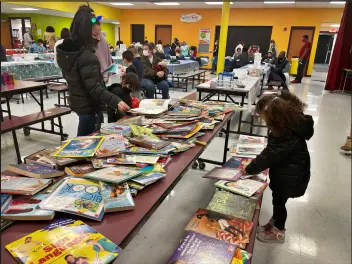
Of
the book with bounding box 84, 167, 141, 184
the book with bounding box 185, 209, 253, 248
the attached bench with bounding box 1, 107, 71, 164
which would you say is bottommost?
the attached bench with bounding box 1, 107, 71, 164

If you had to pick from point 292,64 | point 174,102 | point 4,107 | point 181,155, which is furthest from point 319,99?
point 4,107

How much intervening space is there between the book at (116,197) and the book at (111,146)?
0.25 metres

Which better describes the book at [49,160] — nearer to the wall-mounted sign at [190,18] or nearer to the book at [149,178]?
the book at [149,178]

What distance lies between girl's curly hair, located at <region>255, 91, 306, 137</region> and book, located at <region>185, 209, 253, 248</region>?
656 millimetres

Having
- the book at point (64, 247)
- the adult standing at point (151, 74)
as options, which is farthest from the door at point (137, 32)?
the book at point (64, 247)

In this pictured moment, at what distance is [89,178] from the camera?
1153mm

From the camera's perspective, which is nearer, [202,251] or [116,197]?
[116,197]

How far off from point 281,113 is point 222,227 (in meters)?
0.81

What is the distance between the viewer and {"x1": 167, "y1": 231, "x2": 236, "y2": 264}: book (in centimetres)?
110

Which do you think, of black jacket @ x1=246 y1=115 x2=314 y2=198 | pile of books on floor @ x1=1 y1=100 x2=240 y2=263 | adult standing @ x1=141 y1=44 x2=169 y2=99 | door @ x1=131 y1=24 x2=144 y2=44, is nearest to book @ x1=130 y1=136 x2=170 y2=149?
pile of books on floor @ x1=1 y1=100 x2=240 y2=263

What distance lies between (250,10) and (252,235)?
45.0ft

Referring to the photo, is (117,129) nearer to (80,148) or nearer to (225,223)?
(80,148)

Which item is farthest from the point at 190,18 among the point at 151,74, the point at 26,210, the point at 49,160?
the point at 26,210

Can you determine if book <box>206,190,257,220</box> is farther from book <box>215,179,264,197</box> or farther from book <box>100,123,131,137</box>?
book <box>100,123,131,137</box>
